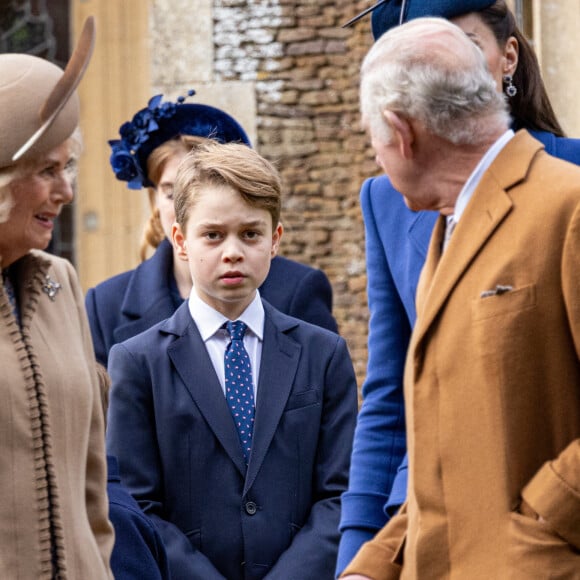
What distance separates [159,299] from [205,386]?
83cm

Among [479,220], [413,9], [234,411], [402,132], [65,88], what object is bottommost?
A: [234,411]

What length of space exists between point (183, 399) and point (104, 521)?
81cm

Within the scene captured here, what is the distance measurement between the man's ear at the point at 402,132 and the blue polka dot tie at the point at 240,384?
1374 mm

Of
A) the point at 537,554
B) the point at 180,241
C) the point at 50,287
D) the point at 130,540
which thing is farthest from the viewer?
the point at 180,241

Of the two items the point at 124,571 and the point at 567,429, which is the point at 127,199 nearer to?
the point at 124,571

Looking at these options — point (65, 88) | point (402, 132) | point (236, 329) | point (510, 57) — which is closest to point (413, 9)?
point (510, 57)

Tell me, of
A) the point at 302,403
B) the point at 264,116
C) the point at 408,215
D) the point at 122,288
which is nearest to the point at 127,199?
the point at 264,116

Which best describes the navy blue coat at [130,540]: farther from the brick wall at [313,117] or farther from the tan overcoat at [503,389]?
the brick wall at [313,117]

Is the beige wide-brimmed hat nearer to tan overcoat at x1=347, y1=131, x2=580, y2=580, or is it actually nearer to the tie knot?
tan overcoat at x1=347, y1=131, x2=580, y2=580

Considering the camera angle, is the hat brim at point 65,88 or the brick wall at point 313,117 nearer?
the hat brim at point 65,88

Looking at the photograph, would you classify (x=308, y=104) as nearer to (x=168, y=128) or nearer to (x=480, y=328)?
(x=168, y=128)

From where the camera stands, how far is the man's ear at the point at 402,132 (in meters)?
2.74

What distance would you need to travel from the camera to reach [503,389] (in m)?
2.57

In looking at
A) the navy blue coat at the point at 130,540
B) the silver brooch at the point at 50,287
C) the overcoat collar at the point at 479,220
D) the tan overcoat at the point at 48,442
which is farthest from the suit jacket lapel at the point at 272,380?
the overcoat collar at the point at 479,220
